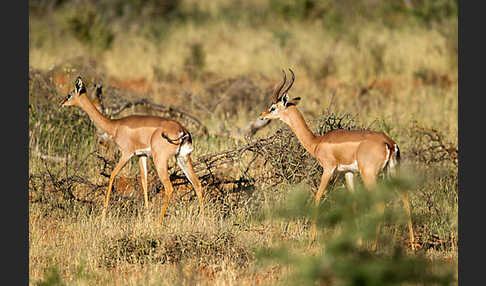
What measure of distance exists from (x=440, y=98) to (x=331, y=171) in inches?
308

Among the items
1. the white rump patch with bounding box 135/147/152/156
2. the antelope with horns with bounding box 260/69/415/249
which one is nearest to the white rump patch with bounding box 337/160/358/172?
the antelope with horns with bounding box 260/69/415/249

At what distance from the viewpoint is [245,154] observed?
917 centimetres

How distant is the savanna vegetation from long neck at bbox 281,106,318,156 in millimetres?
467

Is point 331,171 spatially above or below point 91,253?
above

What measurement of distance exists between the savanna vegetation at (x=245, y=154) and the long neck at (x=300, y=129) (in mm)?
467

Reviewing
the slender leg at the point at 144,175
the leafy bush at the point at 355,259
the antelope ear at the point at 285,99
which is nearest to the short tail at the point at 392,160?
the antelope ear at the point at 285,99

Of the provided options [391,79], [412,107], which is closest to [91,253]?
[412,107]

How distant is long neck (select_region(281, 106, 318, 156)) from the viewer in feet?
25.4

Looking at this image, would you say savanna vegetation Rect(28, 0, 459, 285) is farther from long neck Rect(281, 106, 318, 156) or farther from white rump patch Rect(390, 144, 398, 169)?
long neck Rect(281, 106, 318, 156)

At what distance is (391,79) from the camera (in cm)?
1639

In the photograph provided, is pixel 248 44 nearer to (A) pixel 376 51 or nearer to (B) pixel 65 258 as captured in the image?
(A) pixel 376 51

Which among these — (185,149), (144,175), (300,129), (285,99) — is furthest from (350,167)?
(144,175)

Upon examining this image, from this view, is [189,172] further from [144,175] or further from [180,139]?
[144,175]

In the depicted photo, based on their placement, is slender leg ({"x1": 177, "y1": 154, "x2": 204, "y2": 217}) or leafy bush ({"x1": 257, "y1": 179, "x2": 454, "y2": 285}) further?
slender leg ({"x1": 177, "y1": 154, "x2": 204, "y2": 217})
